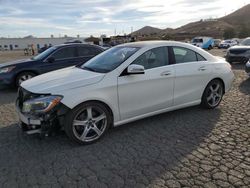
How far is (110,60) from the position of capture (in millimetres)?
4695

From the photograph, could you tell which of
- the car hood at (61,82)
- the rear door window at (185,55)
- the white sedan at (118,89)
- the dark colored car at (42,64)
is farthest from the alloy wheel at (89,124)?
the dark colored car at (42,64)

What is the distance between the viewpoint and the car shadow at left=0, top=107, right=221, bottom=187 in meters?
3.21

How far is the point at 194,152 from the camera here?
12.0ft

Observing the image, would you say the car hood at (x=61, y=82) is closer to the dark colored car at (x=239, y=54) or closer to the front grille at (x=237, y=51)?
the dark colored car at (x=239, y=54)

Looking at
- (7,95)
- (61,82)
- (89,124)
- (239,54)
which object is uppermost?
(61,82)

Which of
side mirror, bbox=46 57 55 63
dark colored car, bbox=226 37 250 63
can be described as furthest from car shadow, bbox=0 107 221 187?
dark colored car, bbox=226 37 250 63

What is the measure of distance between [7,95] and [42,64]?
1491 mm

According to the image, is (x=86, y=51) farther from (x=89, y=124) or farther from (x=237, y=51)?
(x=237, y=51)

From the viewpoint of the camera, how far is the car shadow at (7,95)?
6921 mm

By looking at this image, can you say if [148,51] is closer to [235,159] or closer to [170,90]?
[170,90]

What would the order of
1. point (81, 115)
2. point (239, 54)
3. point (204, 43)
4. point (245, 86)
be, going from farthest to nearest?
point (204, 43) < point (239, 54) < point (245, 86) < point (81, 115)

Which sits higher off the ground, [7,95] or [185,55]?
[185,55]

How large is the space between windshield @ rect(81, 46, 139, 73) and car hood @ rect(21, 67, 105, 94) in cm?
26

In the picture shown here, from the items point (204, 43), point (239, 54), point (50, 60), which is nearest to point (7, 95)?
point (50, 60)
